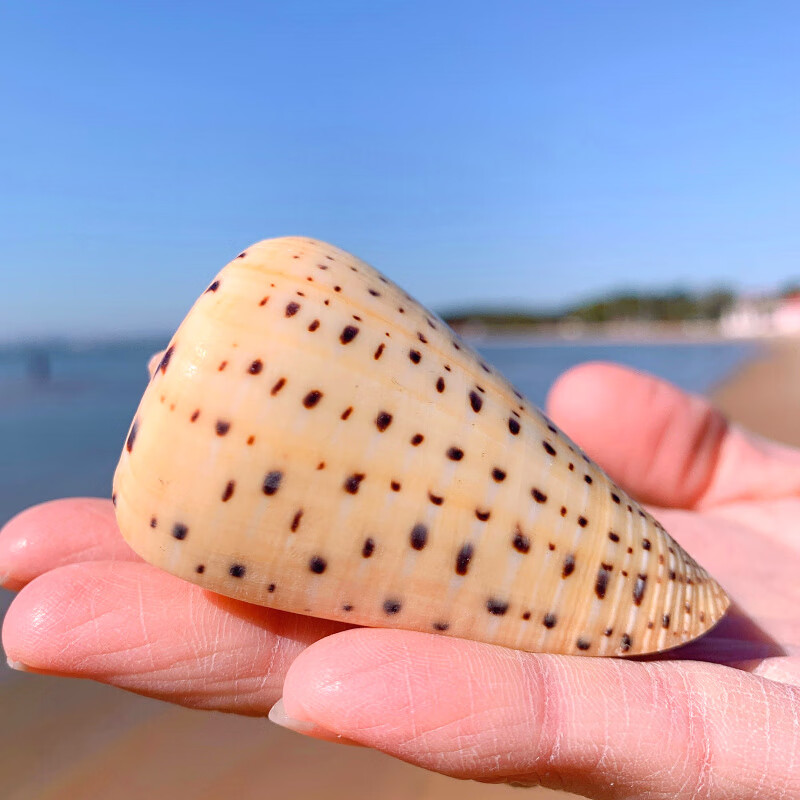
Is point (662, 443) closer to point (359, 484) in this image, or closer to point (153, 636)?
point (359, 484)

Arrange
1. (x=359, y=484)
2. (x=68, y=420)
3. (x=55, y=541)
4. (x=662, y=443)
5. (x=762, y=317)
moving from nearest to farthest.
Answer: (x=359, y=484) → (x=55, y=541) → (x=662, y=443) → (x=68, y=420) → (x=762, y=317)

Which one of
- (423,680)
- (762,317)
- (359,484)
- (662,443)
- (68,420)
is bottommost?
(762,317)

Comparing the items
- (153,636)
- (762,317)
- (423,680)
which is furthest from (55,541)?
(762,317)

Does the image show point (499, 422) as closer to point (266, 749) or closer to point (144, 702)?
point (266, 749)

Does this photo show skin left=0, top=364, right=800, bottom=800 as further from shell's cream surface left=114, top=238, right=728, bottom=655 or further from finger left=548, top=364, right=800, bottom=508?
finger left=548, top=364, right=800, bottom=508

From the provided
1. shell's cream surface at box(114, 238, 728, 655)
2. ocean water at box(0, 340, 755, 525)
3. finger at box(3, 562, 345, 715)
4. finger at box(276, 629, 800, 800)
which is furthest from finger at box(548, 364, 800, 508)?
ocean water at box(0, 340, 755, 525)

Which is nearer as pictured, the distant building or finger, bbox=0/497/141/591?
finger, bbox=0/497/141/591

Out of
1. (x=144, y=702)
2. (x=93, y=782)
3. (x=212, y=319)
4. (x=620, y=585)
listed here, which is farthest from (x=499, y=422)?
(x=144, y=702)
